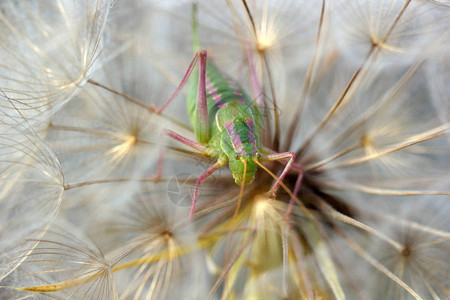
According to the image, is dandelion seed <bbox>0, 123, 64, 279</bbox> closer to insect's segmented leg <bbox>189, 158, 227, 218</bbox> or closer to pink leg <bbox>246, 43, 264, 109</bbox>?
insect's segmented leg <bbox>189, 158, 227, 218</bbox>

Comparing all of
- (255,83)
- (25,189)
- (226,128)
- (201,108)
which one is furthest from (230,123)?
(25,189)

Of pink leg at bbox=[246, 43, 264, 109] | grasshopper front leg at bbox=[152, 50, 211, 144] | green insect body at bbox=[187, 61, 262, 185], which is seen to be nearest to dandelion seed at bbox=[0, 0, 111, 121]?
grasshopper front leg at bbox=[152, 50, 211, 144]

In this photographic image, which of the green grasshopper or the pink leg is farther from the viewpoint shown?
the pink leg

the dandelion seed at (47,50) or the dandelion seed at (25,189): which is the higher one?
the dandelion seed at (47,50)

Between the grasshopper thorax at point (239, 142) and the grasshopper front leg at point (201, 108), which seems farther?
the grasshopper front leg at point (201, 108)

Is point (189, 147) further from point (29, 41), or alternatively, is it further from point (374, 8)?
point (374, 8)

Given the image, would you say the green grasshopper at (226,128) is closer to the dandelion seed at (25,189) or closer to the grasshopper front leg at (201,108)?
the grasshopper front leg at (201,108)

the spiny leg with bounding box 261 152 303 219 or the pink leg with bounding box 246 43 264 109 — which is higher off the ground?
the pink leg with bounding box 246 43 264 109

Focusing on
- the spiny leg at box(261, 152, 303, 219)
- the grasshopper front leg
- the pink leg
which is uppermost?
the pink leg

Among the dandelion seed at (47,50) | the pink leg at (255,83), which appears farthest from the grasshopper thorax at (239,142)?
the dandelion seed at (47,50)
